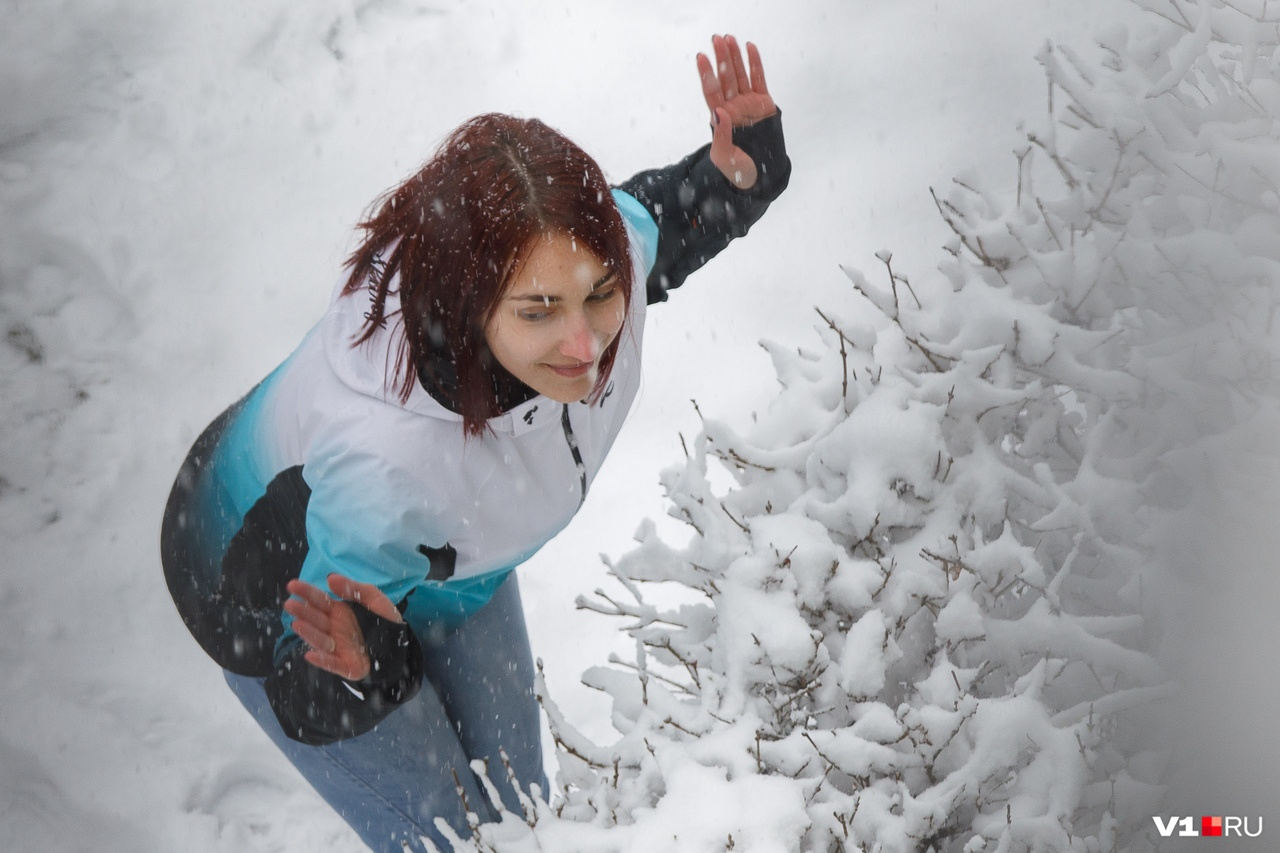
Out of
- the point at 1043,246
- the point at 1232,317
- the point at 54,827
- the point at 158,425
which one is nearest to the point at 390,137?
the point at 158,425

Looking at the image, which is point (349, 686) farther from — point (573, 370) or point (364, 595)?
point (573, 370)

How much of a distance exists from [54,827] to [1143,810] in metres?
3.54

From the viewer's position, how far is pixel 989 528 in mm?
1897

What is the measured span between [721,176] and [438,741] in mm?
1278

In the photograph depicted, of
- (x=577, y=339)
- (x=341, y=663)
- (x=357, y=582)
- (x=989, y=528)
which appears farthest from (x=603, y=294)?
(x=989, y=528)

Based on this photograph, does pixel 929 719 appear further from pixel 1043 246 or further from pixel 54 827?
pixel 54 827

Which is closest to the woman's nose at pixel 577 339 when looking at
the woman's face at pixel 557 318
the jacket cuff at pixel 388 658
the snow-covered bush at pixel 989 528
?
the woman's face at pixel 557 318

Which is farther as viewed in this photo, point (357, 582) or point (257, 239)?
point (257, 239)

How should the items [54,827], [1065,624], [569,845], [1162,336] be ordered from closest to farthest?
[569,845] → [1065,624] → [1162,336] → [54,827]

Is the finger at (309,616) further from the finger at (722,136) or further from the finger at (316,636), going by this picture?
the finger at (722,136)

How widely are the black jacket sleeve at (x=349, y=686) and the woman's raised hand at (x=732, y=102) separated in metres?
1.06

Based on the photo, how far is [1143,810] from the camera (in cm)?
159

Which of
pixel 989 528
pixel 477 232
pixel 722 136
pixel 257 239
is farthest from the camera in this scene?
pixel 257 239

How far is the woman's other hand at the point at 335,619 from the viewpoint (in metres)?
1.57
